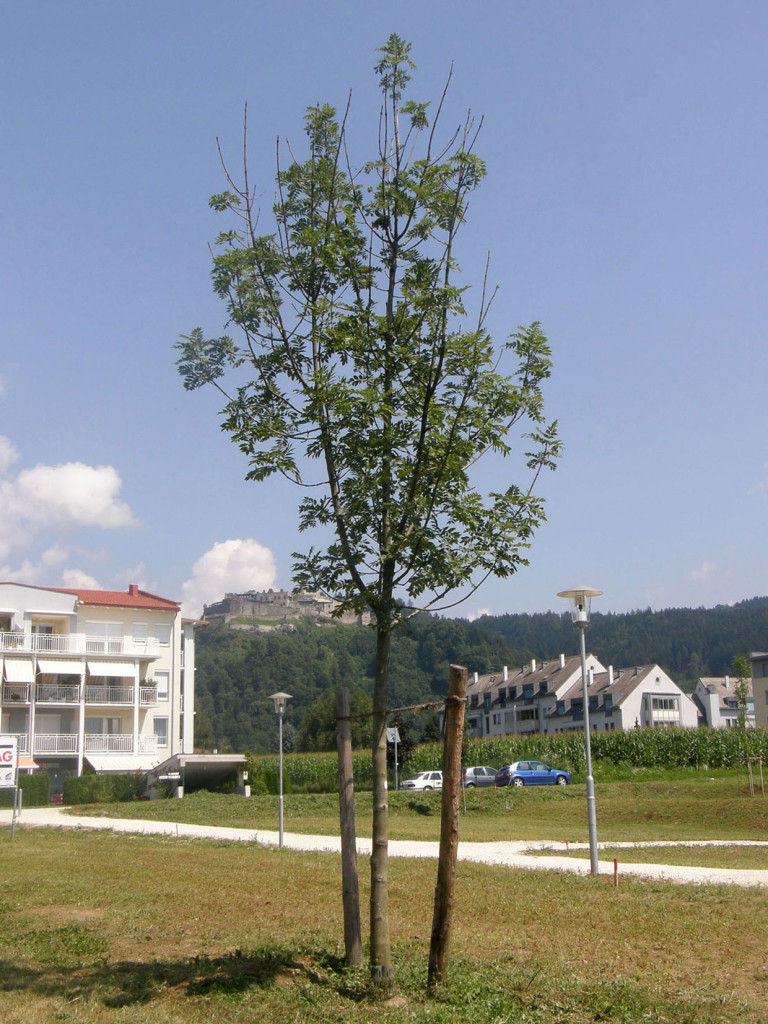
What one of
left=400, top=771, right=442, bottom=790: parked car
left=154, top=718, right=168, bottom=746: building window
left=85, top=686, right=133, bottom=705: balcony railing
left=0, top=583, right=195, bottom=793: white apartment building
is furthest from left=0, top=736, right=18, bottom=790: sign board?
left=154, top=718, right=168, bottom=746: building window

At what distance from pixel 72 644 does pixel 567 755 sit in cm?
2801

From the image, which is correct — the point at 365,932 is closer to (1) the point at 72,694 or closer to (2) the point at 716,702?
(1) the point at 72,694

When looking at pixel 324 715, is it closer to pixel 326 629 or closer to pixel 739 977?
pixel 326 629

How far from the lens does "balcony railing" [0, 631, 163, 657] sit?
5078 cm

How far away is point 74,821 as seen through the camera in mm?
30875

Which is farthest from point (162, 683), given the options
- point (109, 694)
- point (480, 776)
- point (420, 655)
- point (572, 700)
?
point (420, 655)

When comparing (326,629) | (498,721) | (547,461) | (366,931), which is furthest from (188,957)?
(326,629)

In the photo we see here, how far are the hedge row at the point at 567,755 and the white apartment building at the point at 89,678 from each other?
323 inches

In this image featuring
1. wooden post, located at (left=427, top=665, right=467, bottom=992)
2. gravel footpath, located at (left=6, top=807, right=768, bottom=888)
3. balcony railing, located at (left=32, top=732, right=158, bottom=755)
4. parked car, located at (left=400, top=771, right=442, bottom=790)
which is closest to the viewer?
wooden post, located at (left=427, top=665, right=467, bottom=992)

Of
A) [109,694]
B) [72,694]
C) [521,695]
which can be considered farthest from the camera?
[521,695]

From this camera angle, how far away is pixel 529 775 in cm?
4325

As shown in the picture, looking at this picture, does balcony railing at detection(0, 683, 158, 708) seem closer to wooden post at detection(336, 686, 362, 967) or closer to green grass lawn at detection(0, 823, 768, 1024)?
green grass lawn at detection(0, 823, 768, 1024)

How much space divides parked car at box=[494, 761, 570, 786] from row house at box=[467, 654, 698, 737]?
3858 centimetres

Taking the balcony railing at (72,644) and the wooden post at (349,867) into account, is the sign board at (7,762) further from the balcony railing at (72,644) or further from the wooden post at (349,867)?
the balcony railing at (72,644)
